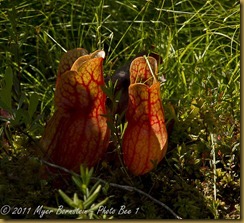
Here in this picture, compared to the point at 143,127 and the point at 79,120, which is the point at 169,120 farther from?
the point at 79,120

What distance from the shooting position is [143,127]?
1.72 meters

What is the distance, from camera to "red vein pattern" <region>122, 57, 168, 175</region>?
1.68m

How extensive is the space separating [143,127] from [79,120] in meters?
0.19

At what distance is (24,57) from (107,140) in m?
1.05

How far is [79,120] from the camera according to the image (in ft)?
5.71

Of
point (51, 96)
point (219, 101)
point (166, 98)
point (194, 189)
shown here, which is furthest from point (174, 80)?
point (194, 189)

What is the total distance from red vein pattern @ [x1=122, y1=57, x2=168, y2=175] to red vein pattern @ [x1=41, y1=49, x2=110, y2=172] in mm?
78

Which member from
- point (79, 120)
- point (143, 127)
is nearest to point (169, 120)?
point (143, 127)

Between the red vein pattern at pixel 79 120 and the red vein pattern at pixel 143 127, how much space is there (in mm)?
78

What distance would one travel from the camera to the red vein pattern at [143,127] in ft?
5.52

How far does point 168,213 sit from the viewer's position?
174 cm

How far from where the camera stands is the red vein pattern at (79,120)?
1696 mm

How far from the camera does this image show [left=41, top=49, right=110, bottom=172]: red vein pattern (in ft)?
5.56

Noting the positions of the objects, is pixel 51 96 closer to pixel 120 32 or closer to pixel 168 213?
pixel 120 32
